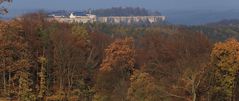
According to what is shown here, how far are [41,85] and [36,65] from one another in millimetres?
4235

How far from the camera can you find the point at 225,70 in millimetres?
48844

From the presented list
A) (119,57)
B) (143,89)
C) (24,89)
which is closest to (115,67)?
(119,57)

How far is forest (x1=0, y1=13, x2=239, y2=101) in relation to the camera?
4519 centimetres

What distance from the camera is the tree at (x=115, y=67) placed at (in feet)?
174

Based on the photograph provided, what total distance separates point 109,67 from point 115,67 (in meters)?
0.86

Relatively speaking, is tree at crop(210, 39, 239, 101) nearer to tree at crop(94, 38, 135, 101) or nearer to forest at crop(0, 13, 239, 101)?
forest at crop(0, 13, 239, 101)

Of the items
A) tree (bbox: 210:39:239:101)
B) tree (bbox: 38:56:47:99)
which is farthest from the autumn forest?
tree (bbox: 38:56:47:99)

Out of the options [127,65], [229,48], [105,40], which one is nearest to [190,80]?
[229,48]

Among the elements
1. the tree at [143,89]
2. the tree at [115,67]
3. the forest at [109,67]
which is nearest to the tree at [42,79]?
the forest at [109,67]

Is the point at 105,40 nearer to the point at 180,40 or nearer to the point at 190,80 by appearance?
the point at 180,40

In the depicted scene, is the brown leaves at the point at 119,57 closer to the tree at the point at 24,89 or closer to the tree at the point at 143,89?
the tree at the point at 143,89

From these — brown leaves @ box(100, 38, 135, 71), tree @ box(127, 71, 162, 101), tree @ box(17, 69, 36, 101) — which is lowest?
tree @ box(17, 69, 36, 101)

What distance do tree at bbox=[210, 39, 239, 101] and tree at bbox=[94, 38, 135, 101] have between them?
8264mm

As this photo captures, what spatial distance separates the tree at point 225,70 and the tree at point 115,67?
8.26m
